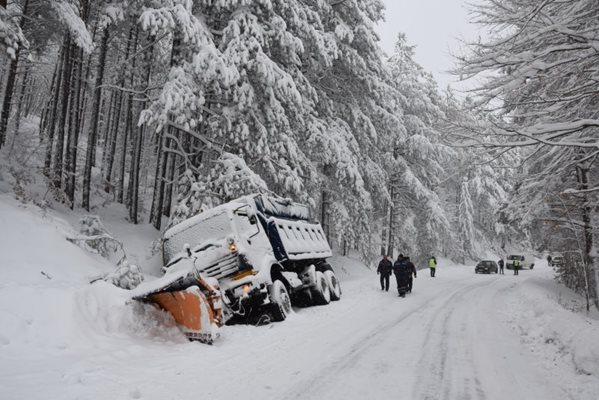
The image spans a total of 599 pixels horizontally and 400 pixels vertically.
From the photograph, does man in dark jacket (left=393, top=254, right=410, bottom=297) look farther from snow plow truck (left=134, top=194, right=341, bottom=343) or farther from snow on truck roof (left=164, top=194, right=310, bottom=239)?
snow plow truck (left=134, top=194, right=341, bottom=343)

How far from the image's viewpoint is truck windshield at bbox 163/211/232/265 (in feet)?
32.4

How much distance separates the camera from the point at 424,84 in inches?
1337

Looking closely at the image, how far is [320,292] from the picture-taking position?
12492 millimetres

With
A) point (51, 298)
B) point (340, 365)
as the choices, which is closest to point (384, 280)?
point (340, 365)

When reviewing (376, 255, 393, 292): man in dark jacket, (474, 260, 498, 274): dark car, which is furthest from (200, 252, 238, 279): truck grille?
(474, 260, 498, 274): dark car

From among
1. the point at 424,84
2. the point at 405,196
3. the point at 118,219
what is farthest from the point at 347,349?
the point at 424,84

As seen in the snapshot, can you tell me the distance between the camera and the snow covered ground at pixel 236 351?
5172 millimetres

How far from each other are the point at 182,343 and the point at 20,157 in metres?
14.2

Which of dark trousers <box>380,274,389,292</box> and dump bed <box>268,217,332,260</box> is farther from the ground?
dump bed <box>268,217,332,260</box>

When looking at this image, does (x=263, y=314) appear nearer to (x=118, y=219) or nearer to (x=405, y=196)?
(x=118, y=219)

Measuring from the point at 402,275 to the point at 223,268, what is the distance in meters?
8.57

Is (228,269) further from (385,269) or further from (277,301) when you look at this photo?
(385,269)

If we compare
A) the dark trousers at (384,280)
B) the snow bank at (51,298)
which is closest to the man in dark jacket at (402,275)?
the dark trousers at (384,280)

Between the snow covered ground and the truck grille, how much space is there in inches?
45.5
